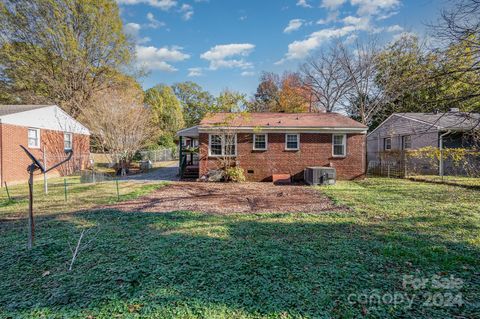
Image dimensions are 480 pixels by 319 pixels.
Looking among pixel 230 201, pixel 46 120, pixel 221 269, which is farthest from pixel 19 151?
pixel 221 269

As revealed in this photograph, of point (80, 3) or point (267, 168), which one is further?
point (80, 3)

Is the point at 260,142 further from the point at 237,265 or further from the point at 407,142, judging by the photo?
the point at 407,142

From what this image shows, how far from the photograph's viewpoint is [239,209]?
6.84 metres

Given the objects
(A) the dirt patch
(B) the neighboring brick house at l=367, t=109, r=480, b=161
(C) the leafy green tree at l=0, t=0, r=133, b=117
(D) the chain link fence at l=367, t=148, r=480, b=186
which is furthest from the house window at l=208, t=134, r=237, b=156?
(C) the leafy green tree at l=0, t=0, r=133, b=117

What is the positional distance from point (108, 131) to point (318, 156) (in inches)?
511

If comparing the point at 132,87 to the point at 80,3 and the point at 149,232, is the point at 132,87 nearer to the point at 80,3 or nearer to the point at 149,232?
the point at 80,3

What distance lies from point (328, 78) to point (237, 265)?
86.7 feet

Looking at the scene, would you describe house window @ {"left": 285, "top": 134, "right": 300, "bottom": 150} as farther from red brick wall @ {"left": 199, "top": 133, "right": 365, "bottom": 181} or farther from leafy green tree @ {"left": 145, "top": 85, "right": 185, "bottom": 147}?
leafy green tree @ {"left": 145, "top": 85, "right": 185, "bottom": 147}

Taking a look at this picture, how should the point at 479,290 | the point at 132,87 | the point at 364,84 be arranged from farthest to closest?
the point at 132,87 → the point at 364,84 → the point at 479,290

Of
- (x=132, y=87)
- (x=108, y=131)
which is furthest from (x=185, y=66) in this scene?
(x=108, y=131)

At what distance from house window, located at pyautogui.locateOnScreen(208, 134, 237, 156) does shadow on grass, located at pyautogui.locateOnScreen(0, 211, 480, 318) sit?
766 centimetres

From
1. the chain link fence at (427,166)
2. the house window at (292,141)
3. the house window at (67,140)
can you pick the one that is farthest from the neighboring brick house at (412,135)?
the house window at (67,140)

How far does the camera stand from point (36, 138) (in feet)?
45.1

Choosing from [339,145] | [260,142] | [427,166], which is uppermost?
[260,142]
